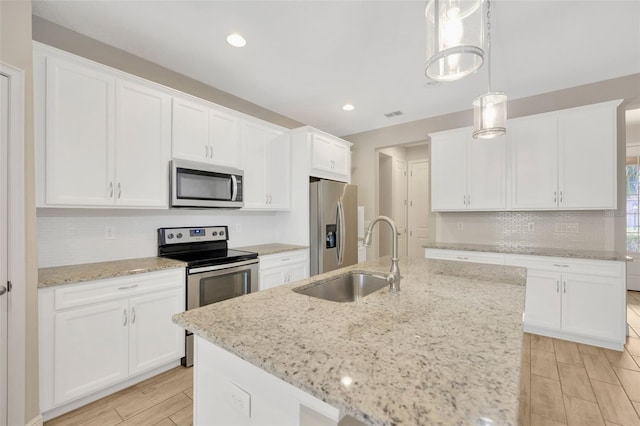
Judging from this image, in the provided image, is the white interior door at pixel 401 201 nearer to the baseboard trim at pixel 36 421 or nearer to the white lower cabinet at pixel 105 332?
the white lower cabinet at pixel 105 332

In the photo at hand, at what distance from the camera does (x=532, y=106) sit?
3.38 metres

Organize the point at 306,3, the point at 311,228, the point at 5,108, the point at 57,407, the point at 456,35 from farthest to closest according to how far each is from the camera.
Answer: the point at 311,228 < the point at 306,3 < the point at 57,407 < the point at 5,108 < the point at 456,35

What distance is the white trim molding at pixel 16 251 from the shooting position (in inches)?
59.6

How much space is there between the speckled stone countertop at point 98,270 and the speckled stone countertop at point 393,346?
3.99 feet

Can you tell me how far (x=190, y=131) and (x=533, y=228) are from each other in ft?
13.0

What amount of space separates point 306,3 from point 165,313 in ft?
8.14

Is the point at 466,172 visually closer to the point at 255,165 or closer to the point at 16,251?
the point at 255,165

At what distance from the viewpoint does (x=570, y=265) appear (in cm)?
275

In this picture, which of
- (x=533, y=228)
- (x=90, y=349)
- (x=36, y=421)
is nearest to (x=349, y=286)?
(x=90, y=349)

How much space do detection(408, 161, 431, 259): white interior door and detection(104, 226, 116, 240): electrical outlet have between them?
4.72 m

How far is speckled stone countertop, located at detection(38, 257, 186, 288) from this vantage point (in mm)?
1735

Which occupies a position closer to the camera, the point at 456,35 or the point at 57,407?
the point at 456,35

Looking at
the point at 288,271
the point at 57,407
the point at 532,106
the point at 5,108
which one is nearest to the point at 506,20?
the point at 532,106

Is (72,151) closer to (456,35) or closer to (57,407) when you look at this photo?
(57,407)
